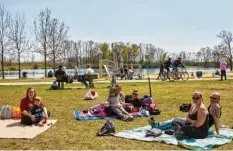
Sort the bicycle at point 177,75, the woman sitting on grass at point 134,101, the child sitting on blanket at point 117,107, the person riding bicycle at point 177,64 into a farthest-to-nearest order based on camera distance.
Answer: the bicycle at point 177,75, the person riding bicycle at point 177,64, the woman sitting on grass at point 134,101, the child sitting on blanket at point 117,107

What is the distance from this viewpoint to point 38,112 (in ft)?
26.8

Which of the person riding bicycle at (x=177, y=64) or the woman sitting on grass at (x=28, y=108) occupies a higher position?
the person riding bicycle at (x=177, y=64)

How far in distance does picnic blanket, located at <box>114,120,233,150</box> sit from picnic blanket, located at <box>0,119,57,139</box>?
71.3 inches

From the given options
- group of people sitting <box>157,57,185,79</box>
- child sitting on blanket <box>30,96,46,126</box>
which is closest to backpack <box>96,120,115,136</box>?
child sitting on blanket <box>30,96,46,126</box>

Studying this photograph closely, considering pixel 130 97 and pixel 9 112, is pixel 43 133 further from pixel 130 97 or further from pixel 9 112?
pixel 130 97

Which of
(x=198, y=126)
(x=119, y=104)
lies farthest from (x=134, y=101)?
(x=198, y=126)

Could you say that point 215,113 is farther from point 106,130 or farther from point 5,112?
point 5,112

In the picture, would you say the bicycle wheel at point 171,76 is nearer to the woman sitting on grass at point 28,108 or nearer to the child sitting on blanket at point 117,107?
the child sitting on blanket at point 117,107

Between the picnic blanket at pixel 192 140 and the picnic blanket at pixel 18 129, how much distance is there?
5.94 feet

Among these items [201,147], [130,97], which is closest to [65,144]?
[201,147]

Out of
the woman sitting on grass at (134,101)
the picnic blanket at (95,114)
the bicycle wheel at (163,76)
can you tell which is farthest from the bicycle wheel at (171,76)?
the picnic blanket at (95,114)

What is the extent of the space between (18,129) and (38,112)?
2.72 feet

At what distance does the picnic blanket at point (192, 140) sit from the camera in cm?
580

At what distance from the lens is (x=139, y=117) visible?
8.95 meters
